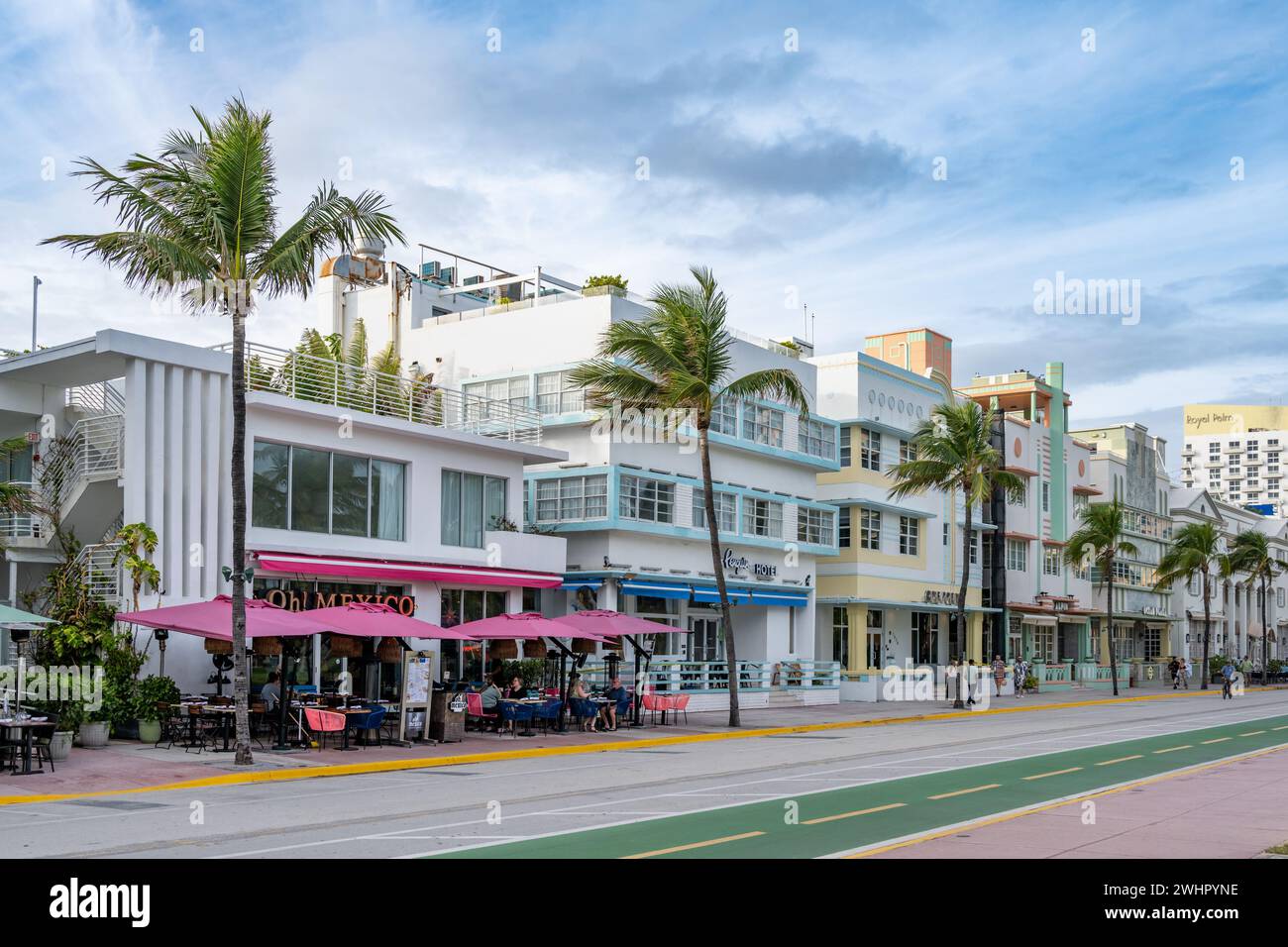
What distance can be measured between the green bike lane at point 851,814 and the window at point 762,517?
19560 millimetres

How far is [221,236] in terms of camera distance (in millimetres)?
22844

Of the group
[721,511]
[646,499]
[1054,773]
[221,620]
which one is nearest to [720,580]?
[646,499]

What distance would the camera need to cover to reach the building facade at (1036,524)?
66000mm

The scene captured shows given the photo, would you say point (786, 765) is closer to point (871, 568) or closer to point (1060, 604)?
point (871, 568)

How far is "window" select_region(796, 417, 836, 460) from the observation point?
47656 mm

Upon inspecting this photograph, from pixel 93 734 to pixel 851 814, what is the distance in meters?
15.0

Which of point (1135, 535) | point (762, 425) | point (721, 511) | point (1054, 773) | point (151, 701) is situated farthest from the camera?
point (1135, 535)

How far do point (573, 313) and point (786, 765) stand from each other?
19.2 m

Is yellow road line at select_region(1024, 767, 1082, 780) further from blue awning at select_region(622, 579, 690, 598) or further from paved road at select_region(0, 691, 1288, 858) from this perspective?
blue awning at select_region(622, 579, 690, 598)

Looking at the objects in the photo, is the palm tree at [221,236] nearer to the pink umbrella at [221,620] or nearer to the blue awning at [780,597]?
the pink umbrella at [221,620]

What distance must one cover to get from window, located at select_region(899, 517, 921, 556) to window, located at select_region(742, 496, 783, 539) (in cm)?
1053

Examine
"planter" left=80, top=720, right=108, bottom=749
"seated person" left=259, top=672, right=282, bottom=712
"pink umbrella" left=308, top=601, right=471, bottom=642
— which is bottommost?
"planter" left=80, top=720, right=108, bottom=749

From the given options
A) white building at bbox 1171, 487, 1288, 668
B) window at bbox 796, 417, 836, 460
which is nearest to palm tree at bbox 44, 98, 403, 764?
window at bbox 796, 417, 836, 460

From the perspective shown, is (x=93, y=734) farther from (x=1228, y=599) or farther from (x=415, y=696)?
(x=1228, y=599)
